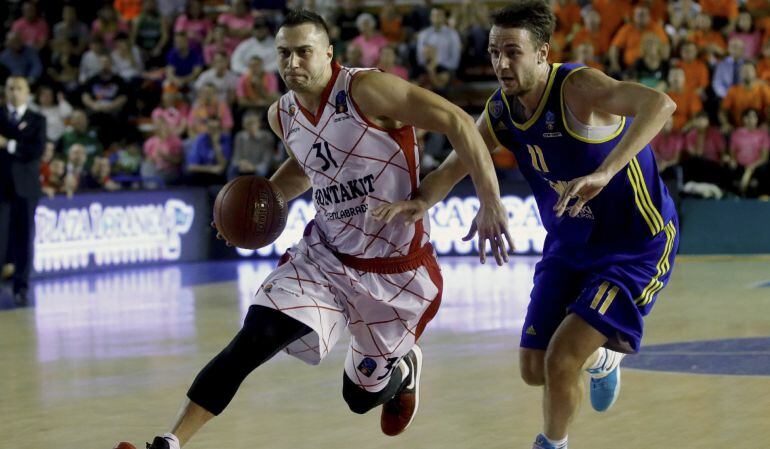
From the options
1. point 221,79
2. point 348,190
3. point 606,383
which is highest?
point 221,79

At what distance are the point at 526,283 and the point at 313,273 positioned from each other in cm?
664

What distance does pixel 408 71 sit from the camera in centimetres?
1554

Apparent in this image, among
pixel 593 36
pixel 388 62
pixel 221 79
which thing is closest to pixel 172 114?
pixel 221 79

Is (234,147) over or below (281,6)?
below

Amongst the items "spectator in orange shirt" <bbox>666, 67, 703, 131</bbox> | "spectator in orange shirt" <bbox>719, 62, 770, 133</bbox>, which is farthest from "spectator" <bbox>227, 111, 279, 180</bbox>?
"spectator in orange shirt" <bbox>719, 62, 770, 133</bbox>

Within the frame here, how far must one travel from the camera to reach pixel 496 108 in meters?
4.86

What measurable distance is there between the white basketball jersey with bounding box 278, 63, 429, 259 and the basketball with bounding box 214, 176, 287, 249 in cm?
19

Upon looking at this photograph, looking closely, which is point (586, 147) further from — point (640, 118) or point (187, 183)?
point (187, 183)

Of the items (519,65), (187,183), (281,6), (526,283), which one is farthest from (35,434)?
(281,6)

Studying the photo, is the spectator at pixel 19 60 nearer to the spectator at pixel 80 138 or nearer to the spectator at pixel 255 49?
the spectator at pixel 80 138

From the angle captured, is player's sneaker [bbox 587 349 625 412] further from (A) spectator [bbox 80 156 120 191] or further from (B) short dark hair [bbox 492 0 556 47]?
(A) spectator [bbox 80 156 120 191]

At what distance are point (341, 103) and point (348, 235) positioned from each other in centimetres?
52

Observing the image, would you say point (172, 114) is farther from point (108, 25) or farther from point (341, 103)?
point (341, 103)

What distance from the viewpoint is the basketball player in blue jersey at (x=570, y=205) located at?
14.9 feet
